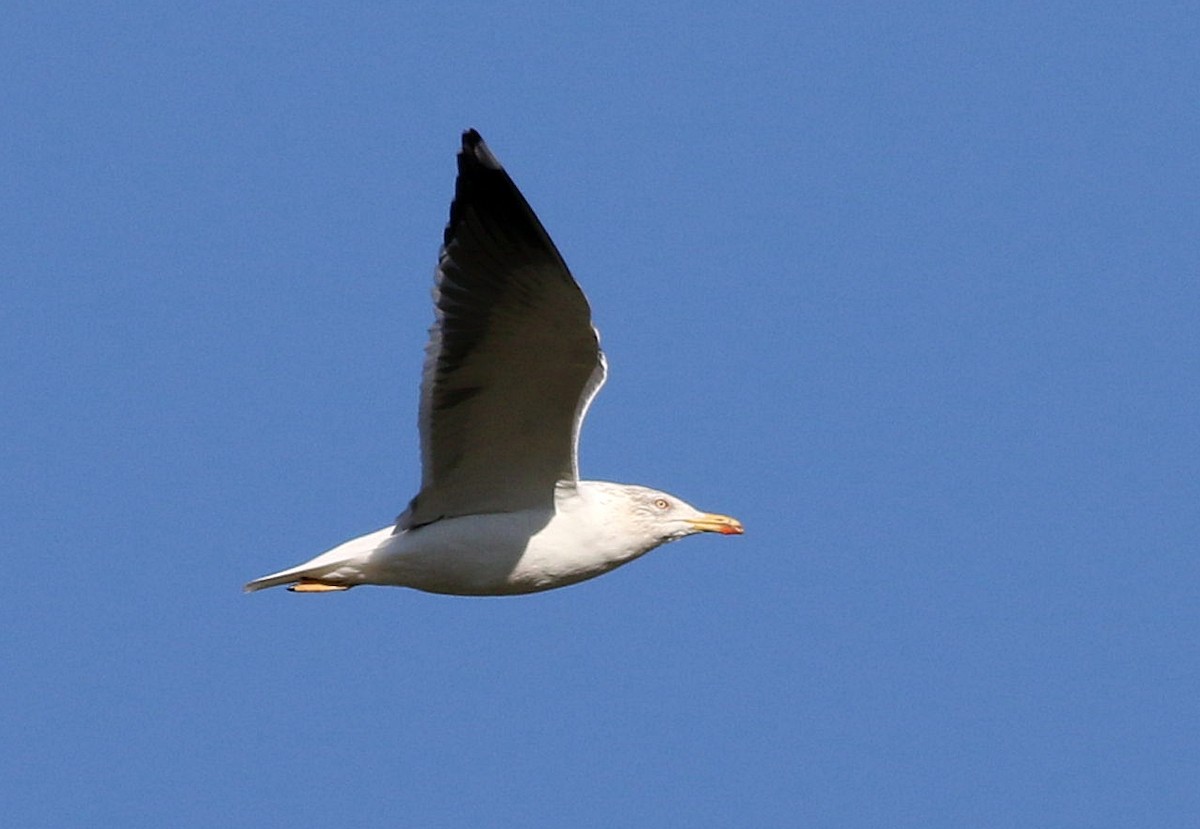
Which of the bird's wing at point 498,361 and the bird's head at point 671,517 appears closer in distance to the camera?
the bird's wing at point 498,361

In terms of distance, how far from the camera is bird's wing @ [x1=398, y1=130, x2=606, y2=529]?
41.1 feet

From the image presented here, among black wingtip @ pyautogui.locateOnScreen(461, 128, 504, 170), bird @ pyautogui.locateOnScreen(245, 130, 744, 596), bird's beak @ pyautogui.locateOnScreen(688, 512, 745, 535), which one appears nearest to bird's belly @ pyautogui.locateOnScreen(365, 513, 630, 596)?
bird @ pyautogui.locateOnScreen(245, 130, 744, 596)

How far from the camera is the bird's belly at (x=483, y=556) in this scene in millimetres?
13391

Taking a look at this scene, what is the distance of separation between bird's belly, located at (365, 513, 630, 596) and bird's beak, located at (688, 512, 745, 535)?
0.78 meters

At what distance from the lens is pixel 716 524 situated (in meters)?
14.1

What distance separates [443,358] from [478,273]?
576 millimetres

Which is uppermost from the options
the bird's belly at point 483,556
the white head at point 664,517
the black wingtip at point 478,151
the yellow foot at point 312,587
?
the black wingtip at point 478,151

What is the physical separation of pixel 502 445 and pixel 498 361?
67 cm

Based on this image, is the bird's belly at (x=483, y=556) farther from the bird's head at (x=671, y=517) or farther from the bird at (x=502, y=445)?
the bird's head at (x=671, y=517)

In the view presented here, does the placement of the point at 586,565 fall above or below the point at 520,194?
below

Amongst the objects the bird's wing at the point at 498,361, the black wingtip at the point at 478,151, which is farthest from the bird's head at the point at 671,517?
the black wingtip at the point at 478,151

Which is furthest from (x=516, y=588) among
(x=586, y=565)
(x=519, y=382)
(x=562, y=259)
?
(x=562, y=259)

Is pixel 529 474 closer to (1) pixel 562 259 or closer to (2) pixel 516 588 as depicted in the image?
(2) pixel 516 588

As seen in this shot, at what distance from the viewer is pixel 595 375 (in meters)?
13.0
